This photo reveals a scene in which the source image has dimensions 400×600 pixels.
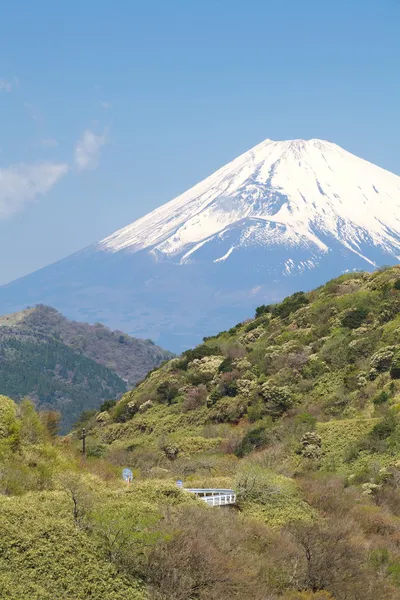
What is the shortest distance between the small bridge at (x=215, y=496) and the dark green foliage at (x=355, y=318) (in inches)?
1321

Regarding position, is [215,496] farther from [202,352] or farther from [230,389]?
[202,352]

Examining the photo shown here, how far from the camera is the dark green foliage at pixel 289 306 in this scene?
252ft

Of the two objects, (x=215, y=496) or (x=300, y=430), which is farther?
(x=300, y=430)

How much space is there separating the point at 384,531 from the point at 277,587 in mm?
8154

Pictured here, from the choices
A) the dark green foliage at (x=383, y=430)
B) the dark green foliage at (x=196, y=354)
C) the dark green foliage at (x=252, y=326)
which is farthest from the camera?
the dark green foliage at (x=252, y=326)

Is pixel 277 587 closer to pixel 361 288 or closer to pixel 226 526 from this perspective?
pixel 226 526

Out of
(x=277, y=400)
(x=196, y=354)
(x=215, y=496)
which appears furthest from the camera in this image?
(x=196, y=354)

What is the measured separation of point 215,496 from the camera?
30953 mm

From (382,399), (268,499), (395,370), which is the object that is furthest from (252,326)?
(268,499)

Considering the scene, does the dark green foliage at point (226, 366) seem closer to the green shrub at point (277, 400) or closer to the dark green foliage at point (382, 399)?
the green shrub at point (277, 400)

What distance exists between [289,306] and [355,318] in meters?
13.8

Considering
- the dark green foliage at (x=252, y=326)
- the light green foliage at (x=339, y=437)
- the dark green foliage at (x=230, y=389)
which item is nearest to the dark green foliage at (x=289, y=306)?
the dark green foliage at (x=252, y=326)

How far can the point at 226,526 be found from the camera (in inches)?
1012

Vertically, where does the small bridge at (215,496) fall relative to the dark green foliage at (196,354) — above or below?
below
